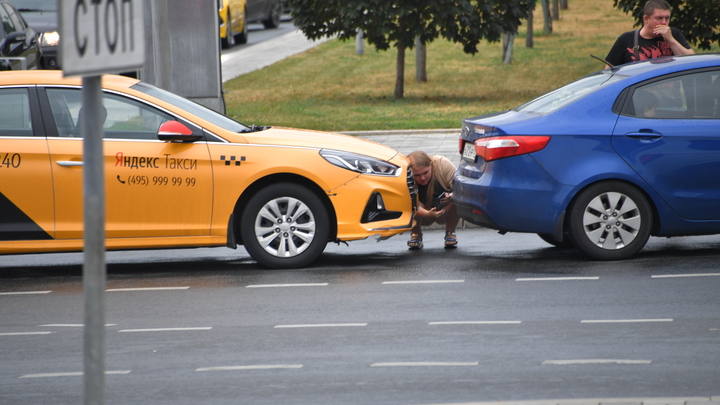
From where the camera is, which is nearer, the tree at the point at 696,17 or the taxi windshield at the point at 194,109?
the taxi windshield at the point at 194,109

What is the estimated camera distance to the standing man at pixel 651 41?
934 cm

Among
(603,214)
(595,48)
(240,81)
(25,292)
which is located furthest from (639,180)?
(595,48)

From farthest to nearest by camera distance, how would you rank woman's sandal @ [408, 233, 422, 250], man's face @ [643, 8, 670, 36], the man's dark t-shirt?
1. the man's dark t-shirt
2. man's face @ [643, 8, 670, 36]
3. woman's sandal @ [408, 233, 422, 250]

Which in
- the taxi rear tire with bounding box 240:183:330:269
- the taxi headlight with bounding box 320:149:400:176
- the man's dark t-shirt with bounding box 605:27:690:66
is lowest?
the taxi rear tire with bounding box 240:183:330:269

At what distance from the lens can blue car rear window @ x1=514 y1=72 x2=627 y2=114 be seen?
8.23 m

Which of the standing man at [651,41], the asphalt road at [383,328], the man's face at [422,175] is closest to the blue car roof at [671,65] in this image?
the standing man at [651,41]

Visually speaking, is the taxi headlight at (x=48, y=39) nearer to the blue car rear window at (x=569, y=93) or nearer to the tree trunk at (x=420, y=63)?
the tree trunk at (x=420, y=63)

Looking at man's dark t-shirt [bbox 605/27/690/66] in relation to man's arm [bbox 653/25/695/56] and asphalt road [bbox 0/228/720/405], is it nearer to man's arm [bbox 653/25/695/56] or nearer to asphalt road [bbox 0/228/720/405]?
man's arm [bbox 653/25/695/56]

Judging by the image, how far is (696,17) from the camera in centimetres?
2166

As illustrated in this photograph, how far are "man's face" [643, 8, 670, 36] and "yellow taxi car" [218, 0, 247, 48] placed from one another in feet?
65.5

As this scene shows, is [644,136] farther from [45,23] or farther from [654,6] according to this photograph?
[45,23]

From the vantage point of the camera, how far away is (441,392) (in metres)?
4.95

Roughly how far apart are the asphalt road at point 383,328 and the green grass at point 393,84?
8.18 meters

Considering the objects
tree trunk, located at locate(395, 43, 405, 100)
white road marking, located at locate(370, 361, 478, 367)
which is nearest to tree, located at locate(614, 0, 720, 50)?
tree trunk, located at locate(395, 43, 405, 100)
